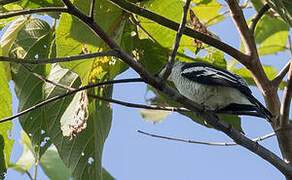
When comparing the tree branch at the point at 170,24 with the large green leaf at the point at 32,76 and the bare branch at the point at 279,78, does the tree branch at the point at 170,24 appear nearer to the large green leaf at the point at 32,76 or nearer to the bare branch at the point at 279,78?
the bare branch at the point at 279,78

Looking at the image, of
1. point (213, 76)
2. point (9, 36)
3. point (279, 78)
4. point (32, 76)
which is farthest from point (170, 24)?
point (213, 76)

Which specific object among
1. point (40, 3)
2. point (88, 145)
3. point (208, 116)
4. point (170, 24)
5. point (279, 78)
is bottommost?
point (88, 145)

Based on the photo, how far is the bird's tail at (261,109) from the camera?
251 cm

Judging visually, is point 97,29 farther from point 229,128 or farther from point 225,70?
point 225,70

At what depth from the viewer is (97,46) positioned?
2.62 meters

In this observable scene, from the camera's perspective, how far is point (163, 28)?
2926 millimetres

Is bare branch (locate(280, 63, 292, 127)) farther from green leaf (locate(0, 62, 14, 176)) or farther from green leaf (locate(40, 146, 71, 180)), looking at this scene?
green leaf (locate(40, 146, 71, 180))

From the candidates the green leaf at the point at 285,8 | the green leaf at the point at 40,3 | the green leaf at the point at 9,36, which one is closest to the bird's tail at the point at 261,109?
the green leaf at the point at 285,8

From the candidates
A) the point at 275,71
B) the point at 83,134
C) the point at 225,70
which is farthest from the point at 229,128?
the point at 275,71

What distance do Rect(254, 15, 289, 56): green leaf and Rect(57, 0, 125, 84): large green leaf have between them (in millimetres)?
1868

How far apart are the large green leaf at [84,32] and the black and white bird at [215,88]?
101 centimetres

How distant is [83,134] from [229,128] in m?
0.99

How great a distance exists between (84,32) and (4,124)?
2.17 ft

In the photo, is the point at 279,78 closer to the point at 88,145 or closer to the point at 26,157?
the point at 88,145
